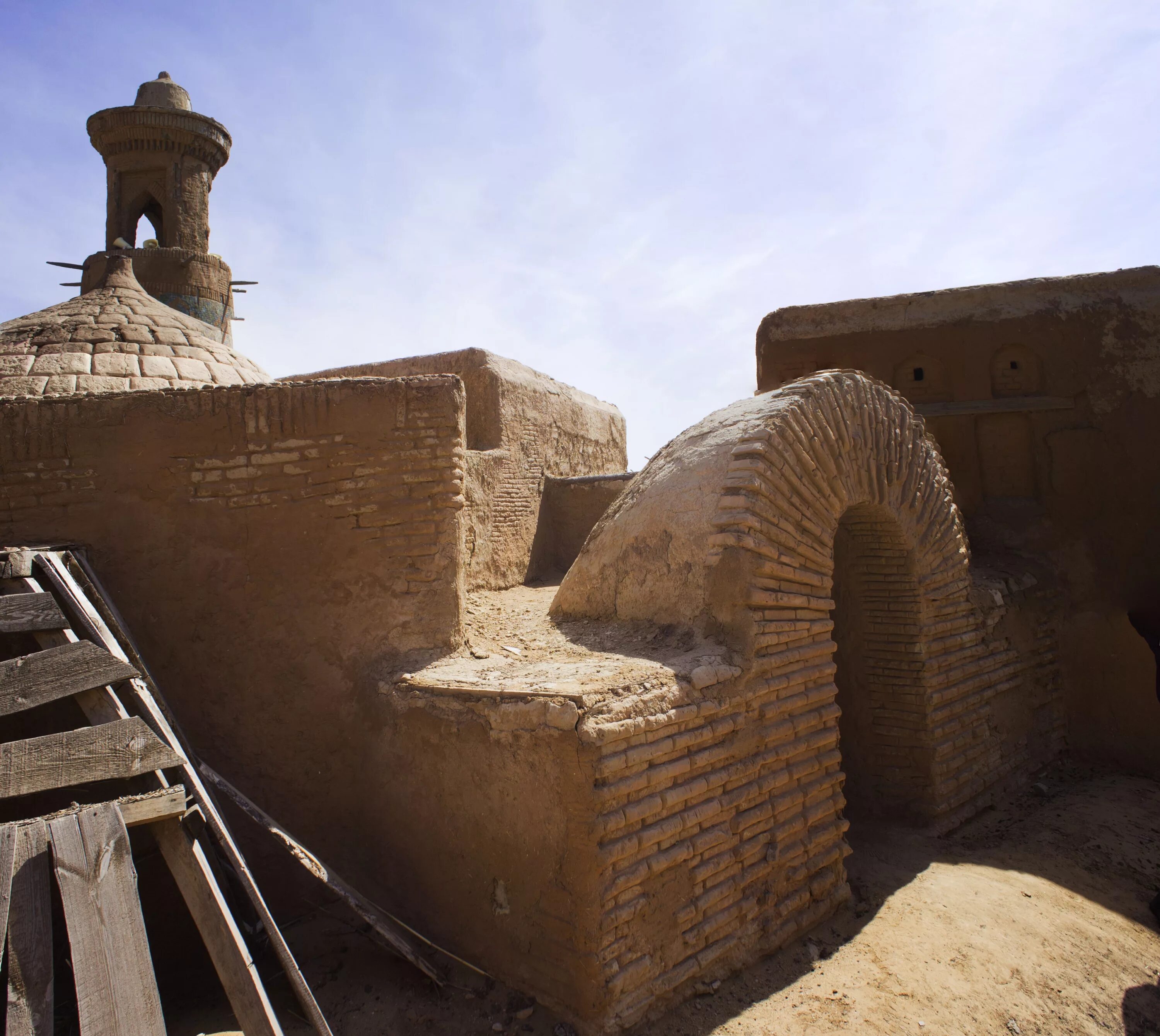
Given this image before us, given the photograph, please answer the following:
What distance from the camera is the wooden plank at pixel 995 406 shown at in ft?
26.3

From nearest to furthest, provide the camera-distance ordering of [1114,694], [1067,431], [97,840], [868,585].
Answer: [97,840], [868,585], [1114,694], [1067,431]

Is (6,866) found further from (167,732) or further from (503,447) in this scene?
(503,447)

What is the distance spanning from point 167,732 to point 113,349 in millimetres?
3475

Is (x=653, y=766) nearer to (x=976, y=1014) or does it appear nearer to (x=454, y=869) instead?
(x=454, y=869)

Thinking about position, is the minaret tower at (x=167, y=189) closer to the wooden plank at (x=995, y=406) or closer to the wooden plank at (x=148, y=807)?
the wooden plank at (x=995, y=406)

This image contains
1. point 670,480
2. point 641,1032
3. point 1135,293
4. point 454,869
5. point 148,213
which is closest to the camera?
point 641,1032

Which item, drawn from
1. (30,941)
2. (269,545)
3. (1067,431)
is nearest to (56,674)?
(30,941)

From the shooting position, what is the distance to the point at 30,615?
303 centimetres

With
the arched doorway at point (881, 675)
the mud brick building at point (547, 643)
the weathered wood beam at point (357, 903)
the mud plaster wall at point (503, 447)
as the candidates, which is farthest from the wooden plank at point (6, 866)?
the mud plaster wall at point (503, 447)

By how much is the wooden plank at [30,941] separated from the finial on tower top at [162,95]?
13.5 m

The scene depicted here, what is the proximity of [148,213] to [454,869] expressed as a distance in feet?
43.4

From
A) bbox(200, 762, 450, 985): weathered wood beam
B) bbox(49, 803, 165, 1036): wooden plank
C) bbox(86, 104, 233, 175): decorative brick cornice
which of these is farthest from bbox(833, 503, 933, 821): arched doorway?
bbox(86, 104, 233, 175): decorative brick cornice

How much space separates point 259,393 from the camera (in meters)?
4.12

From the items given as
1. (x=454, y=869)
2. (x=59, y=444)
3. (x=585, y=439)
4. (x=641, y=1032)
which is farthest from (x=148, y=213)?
(x=641, y=1032)
